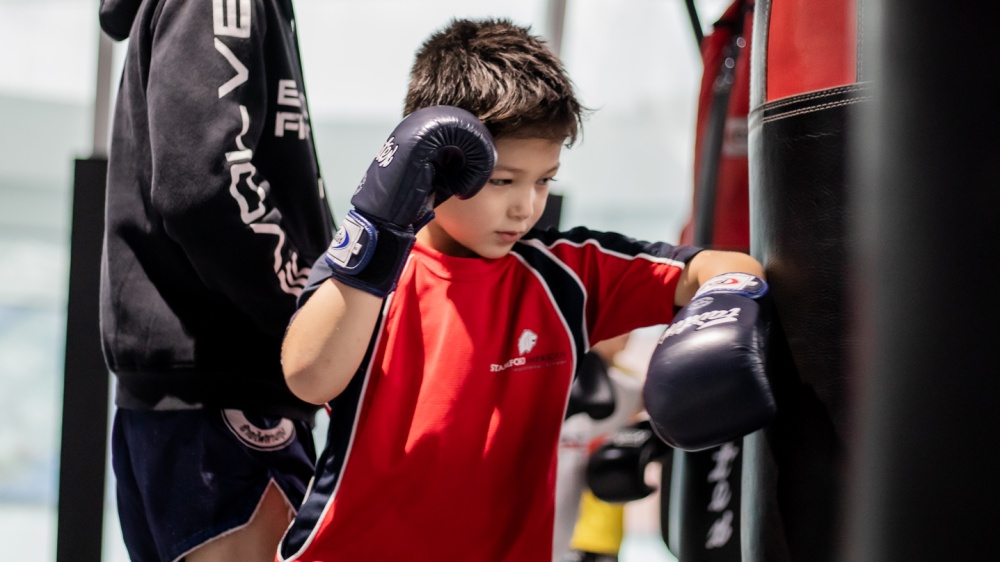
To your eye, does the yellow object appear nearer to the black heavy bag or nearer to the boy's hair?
the black heavy bag

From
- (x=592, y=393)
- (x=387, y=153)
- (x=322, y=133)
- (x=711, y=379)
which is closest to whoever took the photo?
(x=711, y=379)

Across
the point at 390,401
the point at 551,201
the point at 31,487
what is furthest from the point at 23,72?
the point at 390,401

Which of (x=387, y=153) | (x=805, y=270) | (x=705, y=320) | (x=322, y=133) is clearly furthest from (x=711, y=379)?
(x=322, y=133)

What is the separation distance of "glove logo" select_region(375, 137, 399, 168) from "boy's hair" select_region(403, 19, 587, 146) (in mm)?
143

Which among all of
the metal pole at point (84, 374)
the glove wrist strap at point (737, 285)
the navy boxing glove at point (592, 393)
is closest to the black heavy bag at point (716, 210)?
the navy boxing glove at point (592, 393)

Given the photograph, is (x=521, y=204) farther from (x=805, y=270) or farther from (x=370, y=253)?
(x=805, y=270)

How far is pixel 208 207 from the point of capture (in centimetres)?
129

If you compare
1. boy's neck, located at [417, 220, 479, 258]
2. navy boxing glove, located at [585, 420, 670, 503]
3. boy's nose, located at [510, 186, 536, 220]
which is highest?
boy's nose, located at [510, 186, 536, 220]

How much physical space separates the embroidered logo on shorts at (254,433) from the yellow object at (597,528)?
956 mm

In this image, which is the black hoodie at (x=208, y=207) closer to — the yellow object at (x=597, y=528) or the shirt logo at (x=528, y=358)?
the shirt logo at (x=528, y=358)

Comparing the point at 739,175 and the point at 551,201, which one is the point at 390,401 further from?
the point at 739,175

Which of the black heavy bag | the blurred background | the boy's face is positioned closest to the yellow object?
the black heavy bag

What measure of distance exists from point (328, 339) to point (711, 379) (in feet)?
1.49

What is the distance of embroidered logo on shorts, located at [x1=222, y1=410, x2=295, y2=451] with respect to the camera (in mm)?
1396
